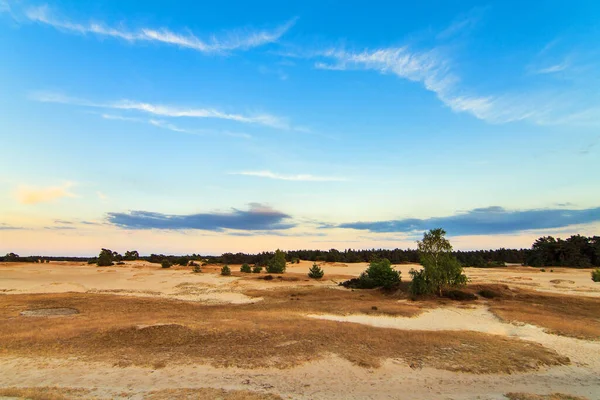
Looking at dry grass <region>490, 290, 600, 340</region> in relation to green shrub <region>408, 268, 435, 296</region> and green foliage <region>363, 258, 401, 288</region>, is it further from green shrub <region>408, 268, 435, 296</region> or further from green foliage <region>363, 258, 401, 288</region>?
green foliage <region>363, 258, 401, 288</region>

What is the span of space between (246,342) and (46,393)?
8210 mm

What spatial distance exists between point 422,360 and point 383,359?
1650 mm

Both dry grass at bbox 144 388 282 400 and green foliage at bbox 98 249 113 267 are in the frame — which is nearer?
dry grass at bbox 144 388 282 400

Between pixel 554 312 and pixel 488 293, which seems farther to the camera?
pixel 488 293

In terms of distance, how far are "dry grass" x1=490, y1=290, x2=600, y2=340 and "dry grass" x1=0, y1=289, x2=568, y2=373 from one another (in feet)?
16.9

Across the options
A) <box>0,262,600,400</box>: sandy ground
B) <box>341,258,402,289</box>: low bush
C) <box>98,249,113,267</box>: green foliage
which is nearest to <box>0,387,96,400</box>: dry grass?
<box>0,262,600,400</box>: sandy ground

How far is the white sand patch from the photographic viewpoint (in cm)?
1585

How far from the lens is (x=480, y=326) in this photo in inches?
827

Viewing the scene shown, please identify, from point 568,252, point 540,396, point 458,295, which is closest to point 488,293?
point 458,295

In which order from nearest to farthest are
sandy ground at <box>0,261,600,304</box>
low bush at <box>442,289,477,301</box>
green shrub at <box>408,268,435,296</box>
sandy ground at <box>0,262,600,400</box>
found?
sandy ground at <box>0,262,600,400</box> < low bush at <box>442,289,477,301</box> < green shrub at <box>408,268,435,296</box> < sandy ground at <box>0,261,600,304</box>

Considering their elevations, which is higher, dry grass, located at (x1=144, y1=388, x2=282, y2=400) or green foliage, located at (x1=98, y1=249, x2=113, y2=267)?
green foliage, located at (x1=98, y1=249, x2=113, y2=267)

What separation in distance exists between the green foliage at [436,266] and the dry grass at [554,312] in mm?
4335

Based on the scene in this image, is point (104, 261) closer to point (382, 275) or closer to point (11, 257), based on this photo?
point (11, 257)

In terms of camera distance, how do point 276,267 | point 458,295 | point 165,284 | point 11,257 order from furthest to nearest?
point 11,257, point 276,267, point 165,284, point 458,295
